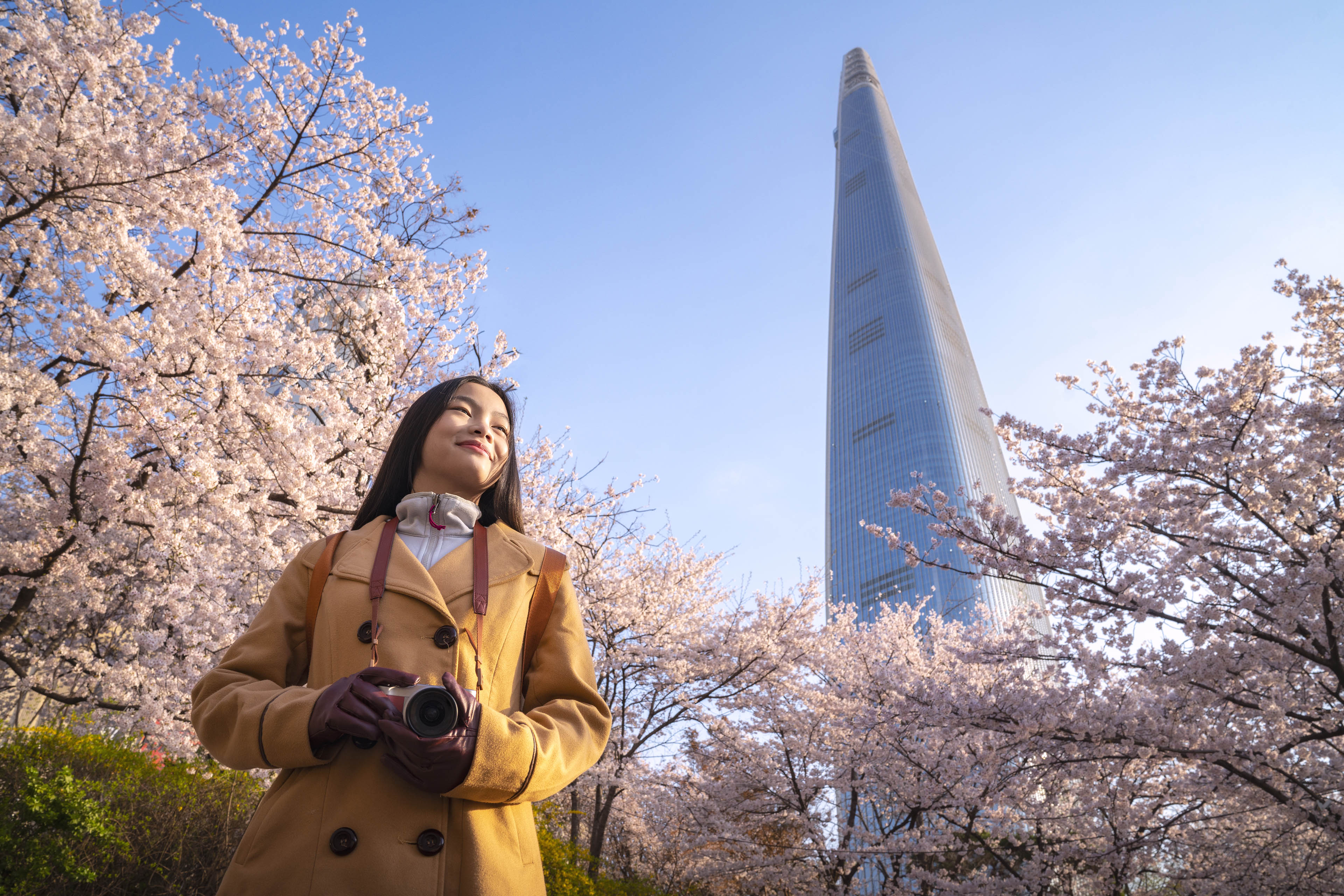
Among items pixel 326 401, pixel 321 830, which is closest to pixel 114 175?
pixel 326 401

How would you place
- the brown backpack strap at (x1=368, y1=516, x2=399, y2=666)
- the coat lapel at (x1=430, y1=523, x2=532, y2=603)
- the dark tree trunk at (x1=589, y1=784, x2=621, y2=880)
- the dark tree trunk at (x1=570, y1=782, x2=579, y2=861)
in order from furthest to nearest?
the dark tree trunk at (x1=570, y1=782, x2=579, y2=861) < the dark tree trunk at (x1=589, y1=784, x2=621, y2=880) < the coat lapel at (x1=430, y1=523, x2=532, y2=603) < the brown backpack strap at (x1=368, y1=516, x2=399, y2=666)

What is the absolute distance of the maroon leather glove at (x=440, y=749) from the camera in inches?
49.1

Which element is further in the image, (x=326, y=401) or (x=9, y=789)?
(x=326, y=401)

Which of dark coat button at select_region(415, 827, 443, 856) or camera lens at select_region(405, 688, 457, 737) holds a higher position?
camera lens at select_region(405, 688, 457, 737)

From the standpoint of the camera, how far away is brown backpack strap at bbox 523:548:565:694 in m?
1.81

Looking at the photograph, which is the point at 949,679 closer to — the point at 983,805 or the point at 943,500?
the point at 983,805

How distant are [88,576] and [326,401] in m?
3.07

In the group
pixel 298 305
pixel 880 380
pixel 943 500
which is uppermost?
pixel 880 380

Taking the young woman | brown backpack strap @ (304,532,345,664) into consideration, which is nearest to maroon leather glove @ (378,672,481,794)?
the young woman

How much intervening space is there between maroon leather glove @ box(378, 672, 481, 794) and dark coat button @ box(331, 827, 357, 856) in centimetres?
15

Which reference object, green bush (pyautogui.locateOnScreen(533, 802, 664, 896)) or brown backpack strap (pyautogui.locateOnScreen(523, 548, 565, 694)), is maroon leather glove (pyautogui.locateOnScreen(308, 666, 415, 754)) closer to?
brown backpack strap (pyautogui.locateOnScreen(523, 548, 565, 694))

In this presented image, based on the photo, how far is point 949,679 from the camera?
13703 mm

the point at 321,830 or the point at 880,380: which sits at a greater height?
the point at 880,380

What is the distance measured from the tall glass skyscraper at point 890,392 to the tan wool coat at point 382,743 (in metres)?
59.7
